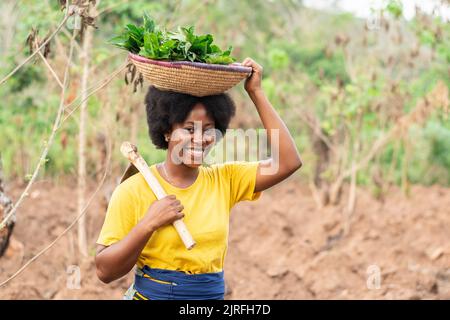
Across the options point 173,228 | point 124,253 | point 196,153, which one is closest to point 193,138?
point 196,153

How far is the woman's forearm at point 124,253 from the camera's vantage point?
2439 millimetres

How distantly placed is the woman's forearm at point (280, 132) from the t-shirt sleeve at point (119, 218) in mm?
600

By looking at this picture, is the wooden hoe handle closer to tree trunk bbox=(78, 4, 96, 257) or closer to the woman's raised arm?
the woman's raised arm

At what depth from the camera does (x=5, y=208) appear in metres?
4.31

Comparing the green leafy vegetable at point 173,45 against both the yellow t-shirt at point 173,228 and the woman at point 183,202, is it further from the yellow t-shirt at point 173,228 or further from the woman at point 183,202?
the yellow t-shirt at point 173,228

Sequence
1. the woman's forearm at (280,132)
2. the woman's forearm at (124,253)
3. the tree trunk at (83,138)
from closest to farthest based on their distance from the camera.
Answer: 1. the woman's forearm at (124,253)
2. the woman's forearm at (280,132)
3. the tree trunk at (83,138)

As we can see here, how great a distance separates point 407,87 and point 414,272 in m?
2.99

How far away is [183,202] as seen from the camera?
263 cm

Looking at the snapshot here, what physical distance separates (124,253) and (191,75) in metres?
0.65

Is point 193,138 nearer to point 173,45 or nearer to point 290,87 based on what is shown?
point 173,45

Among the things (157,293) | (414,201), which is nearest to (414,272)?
(414,201)

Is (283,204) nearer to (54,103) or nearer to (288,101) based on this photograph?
(288,101)

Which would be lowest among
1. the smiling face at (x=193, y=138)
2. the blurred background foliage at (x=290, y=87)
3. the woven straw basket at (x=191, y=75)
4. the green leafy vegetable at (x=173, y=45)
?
the smiling face at (x=193, y=138)

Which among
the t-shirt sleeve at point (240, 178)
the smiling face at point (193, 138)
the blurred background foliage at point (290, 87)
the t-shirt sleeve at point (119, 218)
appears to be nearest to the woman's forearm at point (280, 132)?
A: the t-shirt sleeve at point (240, 178)
